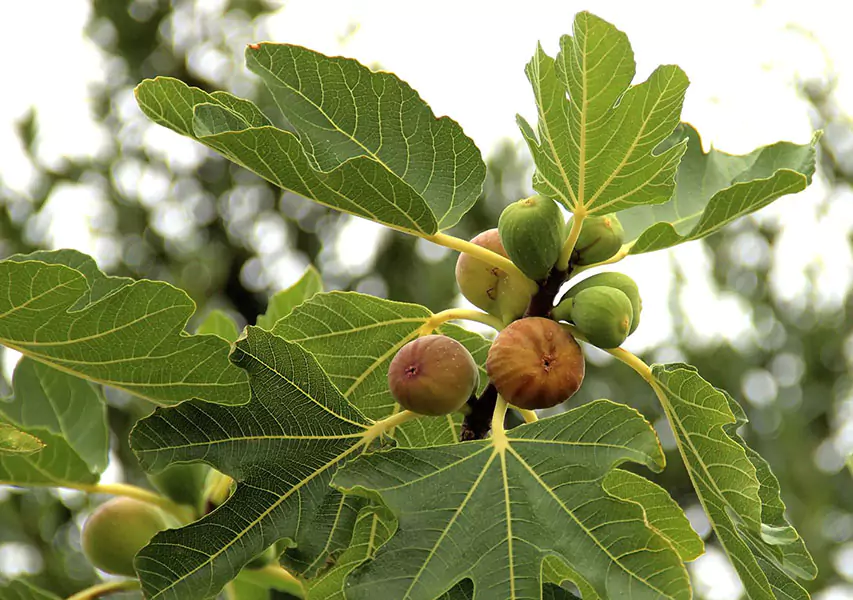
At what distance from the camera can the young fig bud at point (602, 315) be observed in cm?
106

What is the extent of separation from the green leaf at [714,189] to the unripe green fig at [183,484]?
734 mm

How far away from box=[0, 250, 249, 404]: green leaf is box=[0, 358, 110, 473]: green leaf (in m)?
0.44

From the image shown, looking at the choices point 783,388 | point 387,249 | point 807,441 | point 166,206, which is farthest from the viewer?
point 166,206

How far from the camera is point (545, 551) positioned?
3.24 ft

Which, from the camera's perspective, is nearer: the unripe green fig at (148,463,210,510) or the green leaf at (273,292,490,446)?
the green leaf at (273,292,490,446)

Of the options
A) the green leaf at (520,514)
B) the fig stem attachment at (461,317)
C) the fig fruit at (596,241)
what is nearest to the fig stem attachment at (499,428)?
the green leaf at (520,514)

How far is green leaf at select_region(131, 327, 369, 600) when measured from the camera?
3.40ft

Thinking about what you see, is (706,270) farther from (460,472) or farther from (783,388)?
(460,472)

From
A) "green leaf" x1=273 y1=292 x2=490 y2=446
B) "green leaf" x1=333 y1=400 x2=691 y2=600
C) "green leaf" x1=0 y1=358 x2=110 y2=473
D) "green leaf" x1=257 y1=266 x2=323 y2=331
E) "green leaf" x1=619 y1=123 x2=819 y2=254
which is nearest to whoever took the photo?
"green leaf" x1=333 y1=400 x2=691 y2=600

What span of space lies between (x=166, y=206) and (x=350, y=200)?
711 cm

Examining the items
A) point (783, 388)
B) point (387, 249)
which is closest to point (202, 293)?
point (387, 249)

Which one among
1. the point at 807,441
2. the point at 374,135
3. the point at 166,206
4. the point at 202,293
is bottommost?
the point at 807,441

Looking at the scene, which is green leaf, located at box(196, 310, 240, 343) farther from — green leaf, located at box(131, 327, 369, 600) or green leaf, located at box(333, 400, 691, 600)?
green leaf, located at box(333, 400, 691, 600)

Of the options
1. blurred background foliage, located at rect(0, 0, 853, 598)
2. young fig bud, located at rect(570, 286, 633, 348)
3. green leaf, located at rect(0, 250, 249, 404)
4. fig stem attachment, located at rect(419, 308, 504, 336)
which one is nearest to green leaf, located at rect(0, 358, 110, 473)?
green leaf, located at rect(0, 250, 249, 404)
